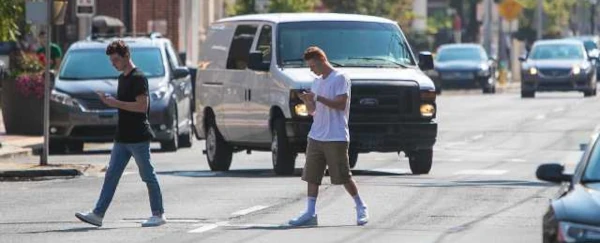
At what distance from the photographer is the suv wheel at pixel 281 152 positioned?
23.4 meters

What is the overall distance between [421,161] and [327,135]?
23.8 feet

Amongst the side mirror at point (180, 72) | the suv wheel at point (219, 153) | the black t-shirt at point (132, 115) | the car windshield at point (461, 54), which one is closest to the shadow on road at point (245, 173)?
the suv wheel at point (219, 153)

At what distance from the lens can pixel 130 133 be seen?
1709 cm

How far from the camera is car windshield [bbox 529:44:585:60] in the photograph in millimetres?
53656

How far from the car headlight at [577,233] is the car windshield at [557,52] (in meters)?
43.1

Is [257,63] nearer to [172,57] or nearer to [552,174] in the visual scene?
[172,57]

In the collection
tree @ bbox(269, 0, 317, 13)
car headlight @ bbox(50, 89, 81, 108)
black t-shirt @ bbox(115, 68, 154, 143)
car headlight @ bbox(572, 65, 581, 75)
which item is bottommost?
car headlight @ bbox(572, 65, 581, 75)

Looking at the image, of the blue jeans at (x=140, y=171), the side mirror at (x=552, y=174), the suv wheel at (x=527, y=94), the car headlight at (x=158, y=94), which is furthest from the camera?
the suv wheel at (x=527, y=94)

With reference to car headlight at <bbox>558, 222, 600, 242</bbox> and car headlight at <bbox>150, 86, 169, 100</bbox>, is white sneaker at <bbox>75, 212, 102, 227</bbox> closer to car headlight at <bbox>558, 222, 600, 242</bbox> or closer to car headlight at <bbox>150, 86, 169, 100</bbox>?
car headlight at <bbox>558, 222, 600, 242</bbox>

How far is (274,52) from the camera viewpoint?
950 inches

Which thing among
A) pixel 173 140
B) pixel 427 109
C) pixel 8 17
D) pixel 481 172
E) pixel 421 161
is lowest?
pixel 173 140

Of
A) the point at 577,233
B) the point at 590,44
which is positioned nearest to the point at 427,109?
the point at 577,233

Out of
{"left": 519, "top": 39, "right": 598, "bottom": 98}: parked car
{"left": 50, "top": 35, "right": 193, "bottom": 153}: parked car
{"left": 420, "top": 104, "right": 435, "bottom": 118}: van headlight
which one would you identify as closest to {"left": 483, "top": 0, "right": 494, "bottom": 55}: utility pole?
{"left": 519, "top": 39, "right": 598, "bottom": 98}: parked car

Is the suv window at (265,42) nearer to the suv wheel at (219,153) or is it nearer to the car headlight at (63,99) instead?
the suv wheel at (219,153)
